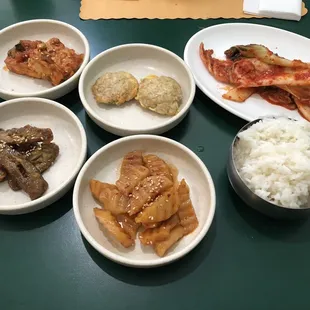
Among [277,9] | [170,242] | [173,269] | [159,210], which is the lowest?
[173,269]

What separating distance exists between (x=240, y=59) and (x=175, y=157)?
0.69 m

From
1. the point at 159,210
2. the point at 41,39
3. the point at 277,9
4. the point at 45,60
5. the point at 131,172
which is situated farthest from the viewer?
the point at 277,9

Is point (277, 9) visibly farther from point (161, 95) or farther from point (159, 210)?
point (159, 210)

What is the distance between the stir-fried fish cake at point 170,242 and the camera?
133cm

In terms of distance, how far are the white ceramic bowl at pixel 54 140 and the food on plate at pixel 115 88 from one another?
19 cm

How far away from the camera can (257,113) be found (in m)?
1.78

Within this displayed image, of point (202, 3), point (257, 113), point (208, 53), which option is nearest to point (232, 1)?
point (202, 3)

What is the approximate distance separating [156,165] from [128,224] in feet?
0.89

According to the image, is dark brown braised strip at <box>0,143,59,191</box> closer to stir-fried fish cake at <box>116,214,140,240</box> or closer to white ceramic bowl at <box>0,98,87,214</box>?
white ceramic bowl at <box>0,98,87,214</box>

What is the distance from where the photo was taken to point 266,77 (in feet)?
5.93

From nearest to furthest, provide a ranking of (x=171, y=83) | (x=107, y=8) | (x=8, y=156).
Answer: (x=8, y=156) → (x=171, y=83) → (x=107, y=8)

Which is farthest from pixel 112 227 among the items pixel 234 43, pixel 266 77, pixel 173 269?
pixel 234 43

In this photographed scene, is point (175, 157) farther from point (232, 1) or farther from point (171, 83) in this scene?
point (232, 1)

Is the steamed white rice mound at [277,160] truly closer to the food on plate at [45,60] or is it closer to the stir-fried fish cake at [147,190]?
the stir-fried fish cake at [147,190]
